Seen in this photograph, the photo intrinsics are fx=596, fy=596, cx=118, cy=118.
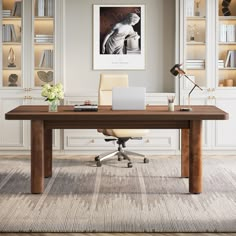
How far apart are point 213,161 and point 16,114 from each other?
111 inches

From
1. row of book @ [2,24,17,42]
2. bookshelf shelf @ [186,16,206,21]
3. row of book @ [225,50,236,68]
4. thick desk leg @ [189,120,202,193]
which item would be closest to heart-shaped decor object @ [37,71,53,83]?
row of book @ [2,24,17,42]

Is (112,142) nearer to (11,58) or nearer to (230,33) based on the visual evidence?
(11,58)

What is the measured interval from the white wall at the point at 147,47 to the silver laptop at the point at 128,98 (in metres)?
2.26

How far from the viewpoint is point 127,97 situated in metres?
5.60

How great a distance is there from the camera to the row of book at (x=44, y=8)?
7555mm

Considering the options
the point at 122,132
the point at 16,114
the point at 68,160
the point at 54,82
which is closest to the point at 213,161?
the point at 122,132

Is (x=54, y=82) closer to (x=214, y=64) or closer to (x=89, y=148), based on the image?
(x=89, y=148)

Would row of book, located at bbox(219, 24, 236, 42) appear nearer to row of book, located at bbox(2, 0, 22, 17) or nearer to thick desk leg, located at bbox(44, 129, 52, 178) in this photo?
row of book, located at bbox(2, 0, 22, 17)

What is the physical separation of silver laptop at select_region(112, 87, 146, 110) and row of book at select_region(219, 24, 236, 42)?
2.40 metres

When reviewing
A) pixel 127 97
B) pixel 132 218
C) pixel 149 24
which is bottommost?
pixel 132 218

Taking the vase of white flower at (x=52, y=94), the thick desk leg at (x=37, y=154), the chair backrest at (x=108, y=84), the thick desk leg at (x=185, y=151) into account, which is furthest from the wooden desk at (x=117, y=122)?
the chair backrest at (x=108, y=84)

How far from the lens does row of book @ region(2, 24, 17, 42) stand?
7574 millimetres

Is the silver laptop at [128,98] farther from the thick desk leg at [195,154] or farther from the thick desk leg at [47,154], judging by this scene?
the thick desk leg at [47,154]

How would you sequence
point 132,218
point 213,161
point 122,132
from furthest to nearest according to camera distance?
point 213,161 < point 122,132 < point 132,218
